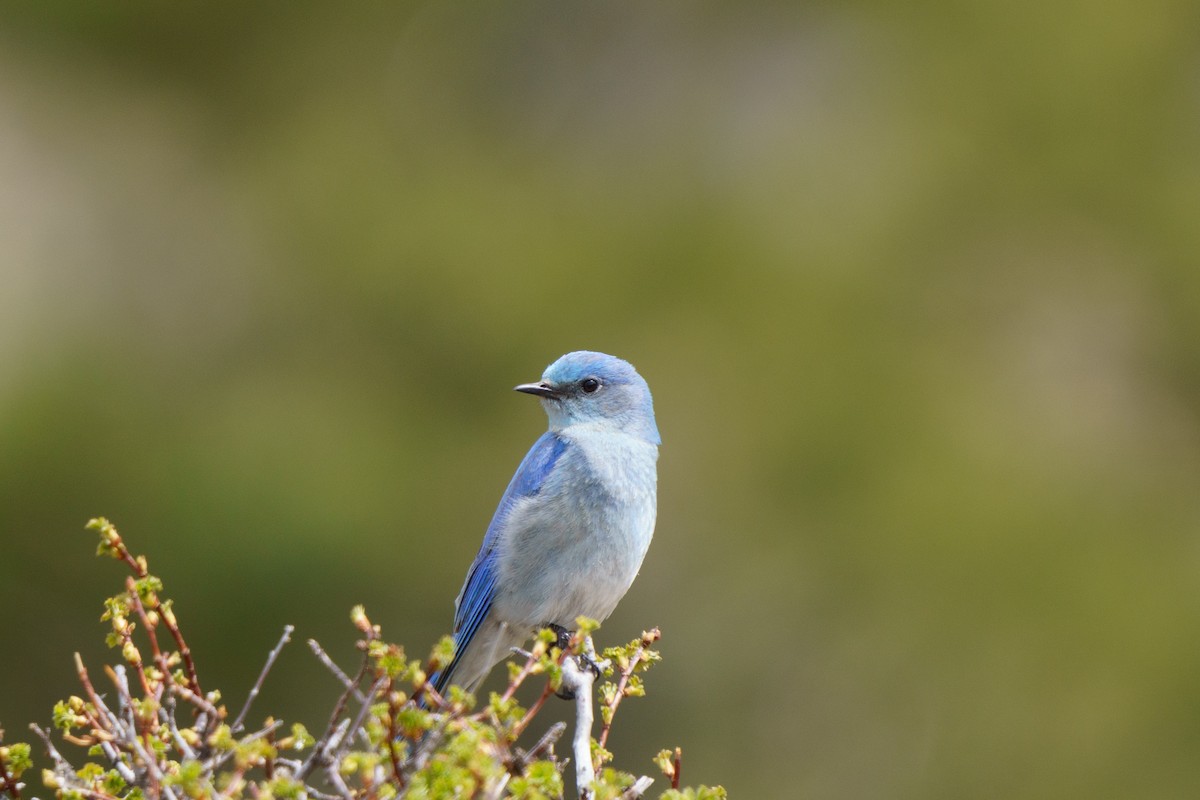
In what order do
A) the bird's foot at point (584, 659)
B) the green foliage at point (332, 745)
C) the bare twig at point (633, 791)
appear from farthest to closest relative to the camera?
the bird's foot at point (584, 659) → the bare twig at point (633, 791) → the green foliage at point (332, 745)

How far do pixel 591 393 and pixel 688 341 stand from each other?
5.72 meters

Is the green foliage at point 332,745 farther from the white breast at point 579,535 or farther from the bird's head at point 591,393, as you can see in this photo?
the bird's head at point 591,393

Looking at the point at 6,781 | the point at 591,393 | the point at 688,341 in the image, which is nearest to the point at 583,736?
the point at 6,781

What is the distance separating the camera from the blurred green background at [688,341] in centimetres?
955

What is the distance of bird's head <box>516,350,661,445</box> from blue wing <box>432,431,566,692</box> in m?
0.10

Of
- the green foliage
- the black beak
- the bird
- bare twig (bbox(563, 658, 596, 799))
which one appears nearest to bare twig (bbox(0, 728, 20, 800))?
the green foliage

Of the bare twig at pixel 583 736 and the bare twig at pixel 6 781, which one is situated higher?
the bare twig at pixel 583 736

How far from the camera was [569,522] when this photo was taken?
167 inches

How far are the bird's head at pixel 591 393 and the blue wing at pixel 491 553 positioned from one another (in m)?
0.10

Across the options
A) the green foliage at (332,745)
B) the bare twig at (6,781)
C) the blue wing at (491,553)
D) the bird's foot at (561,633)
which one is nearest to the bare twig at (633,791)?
the green foliage at (332,745)

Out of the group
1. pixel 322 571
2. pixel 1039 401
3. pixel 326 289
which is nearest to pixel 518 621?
pixel 322 571

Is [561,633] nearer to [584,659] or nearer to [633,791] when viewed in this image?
[584,659]

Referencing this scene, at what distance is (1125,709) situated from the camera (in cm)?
981

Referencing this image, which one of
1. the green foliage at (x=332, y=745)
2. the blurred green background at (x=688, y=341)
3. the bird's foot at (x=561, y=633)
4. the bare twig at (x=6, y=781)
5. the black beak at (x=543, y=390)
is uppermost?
the blurred green background at (x=688, y=341)
